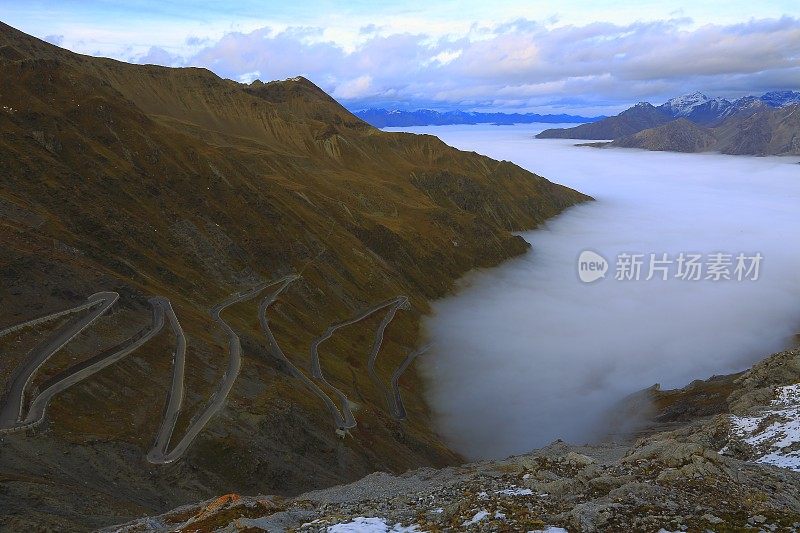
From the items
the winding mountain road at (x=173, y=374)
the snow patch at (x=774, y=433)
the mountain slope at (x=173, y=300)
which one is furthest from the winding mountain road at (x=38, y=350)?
the snow patch at (x=774, y=433)

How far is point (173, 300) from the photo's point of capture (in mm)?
73750

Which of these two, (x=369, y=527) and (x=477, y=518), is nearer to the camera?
(x=477, y=518)

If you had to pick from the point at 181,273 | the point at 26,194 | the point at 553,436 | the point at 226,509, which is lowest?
the point at 553,436

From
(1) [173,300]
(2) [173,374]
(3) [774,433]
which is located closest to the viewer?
(3) [774,433]

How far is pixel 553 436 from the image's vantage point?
89750mm

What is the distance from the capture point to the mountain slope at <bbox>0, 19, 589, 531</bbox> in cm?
4388

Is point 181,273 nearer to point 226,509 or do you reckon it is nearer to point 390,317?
point 390,317

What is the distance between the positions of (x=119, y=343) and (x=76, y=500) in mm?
26526

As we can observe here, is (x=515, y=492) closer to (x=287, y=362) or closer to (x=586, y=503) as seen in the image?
(x=586, y=503)

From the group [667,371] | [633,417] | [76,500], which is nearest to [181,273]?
[76,500]

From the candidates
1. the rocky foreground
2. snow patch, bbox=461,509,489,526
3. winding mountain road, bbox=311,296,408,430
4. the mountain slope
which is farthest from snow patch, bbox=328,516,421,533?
winding mountain road, bbox=311,296,408,430

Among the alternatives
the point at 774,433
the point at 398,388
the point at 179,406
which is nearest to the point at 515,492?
the point at 774,433

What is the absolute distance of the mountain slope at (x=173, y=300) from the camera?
43.9 m

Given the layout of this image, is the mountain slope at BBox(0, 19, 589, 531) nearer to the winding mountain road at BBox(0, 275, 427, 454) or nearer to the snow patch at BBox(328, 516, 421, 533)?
the winding mountain road at BBox(0, 275, 427, 454)
